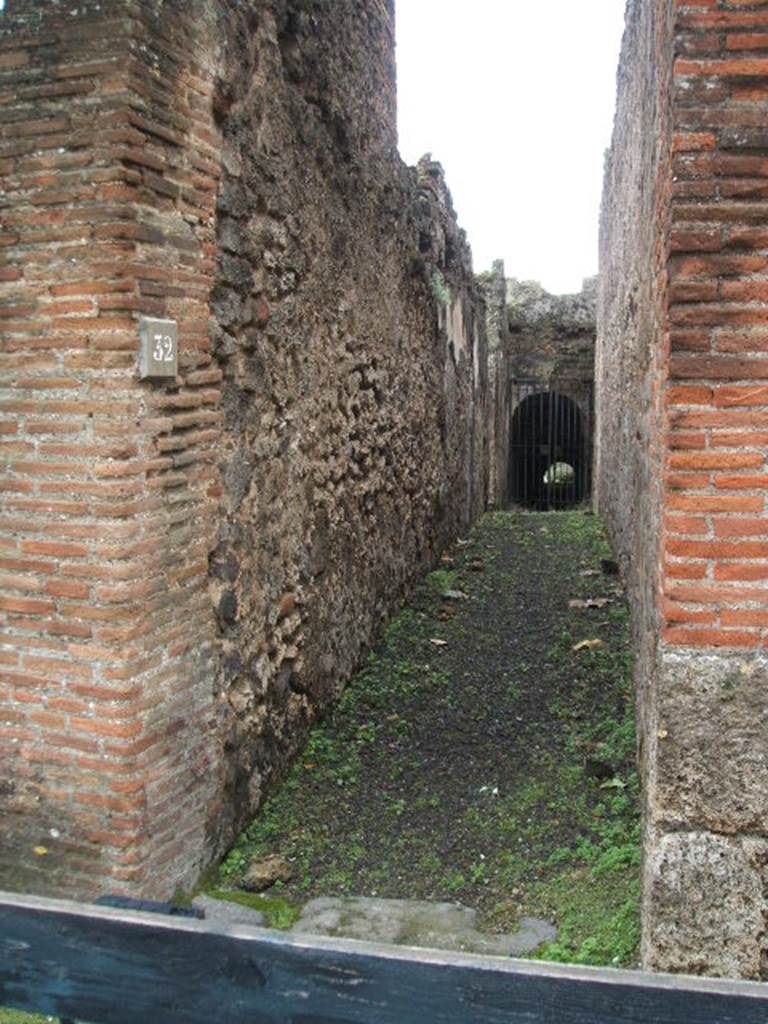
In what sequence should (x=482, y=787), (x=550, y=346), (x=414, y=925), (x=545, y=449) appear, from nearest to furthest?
(x=414, y=925), (x=482, y=787), (x=550, y=346), (x=545, y=449)

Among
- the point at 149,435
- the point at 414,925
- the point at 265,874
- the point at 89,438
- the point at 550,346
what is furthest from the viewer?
the point at 550,346

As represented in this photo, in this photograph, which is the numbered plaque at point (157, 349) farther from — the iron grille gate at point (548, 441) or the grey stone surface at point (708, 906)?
the iron grille gate at point (548, 441)

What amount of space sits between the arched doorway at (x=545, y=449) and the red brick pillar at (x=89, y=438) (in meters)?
15.8

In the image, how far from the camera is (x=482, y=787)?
4555mm

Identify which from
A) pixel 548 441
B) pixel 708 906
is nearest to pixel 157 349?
pixel 708 906

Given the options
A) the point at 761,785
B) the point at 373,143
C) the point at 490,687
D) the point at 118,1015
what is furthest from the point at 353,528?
the point at 118,1015

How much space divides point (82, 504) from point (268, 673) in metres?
1.57

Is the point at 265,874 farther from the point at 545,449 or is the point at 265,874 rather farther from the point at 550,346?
the point at 545,449

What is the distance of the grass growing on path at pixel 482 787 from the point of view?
3664mm

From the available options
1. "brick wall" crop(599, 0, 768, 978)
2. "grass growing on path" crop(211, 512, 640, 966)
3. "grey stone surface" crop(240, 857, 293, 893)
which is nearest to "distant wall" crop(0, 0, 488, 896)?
"grey stone surface" crop(240, 857, 293, 893)

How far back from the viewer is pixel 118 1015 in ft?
4.71

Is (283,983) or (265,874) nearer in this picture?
(283,983)

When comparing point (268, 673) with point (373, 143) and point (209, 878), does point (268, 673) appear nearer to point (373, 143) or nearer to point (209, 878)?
point (209, 878)

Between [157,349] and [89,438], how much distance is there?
1.23ft
